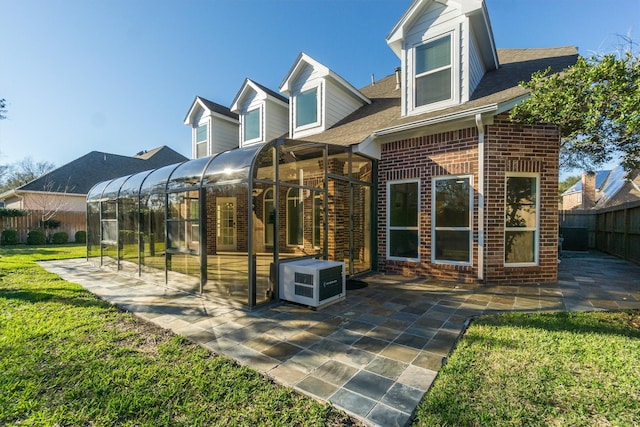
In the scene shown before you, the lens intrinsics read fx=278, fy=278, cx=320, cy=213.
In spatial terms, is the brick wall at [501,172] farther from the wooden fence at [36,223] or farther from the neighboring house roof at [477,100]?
the wooden fence at [36,223]

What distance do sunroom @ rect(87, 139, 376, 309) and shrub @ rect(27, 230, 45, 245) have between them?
9.95m

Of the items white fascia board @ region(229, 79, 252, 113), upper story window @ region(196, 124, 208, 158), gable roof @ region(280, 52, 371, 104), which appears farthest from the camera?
upper story window @ region(196, 124, 208, 158)

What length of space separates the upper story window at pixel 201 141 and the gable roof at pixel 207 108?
69 cm

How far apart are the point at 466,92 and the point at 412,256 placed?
4141 millimetres

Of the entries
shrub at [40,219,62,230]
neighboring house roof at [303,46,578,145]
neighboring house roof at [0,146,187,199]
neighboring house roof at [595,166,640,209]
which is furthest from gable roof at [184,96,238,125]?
neighboring house roof at [595,166,640,209]

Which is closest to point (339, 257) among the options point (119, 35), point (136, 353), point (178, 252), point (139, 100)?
point (178, 252)

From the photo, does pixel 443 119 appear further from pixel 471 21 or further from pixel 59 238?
pixel 59 238

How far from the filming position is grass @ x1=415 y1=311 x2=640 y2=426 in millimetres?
2121

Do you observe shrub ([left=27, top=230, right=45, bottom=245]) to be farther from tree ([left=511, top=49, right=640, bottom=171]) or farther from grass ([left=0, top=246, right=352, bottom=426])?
tree ([left=511, top=49, right=640, bottom=171])

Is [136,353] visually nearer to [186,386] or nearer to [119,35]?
[186,386]

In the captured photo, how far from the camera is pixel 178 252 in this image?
5.79 m

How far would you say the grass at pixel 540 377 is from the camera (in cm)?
212

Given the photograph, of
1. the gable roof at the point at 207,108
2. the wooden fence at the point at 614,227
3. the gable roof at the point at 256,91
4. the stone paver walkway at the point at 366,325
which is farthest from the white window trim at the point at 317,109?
the wooden fence at the point at 614,227

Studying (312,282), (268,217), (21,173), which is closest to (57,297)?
(268,217)
